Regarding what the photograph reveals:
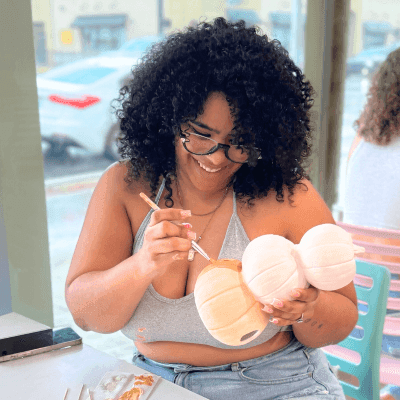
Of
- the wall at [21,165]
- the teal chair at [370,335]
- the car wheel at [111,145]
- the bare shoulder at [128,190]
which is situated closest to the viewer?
the bare shoulder at [128,190]

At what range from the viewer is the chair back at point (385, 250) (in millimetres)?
1907

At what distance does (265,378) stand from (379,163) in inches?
51.4

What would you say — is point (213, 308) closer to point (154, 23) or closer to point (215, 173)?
point (215, 173)

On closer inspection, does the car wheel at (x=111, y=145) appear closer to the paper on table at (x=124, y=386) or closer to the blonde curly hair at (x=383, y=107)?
the blonde curly hair at (x=383, y=107)

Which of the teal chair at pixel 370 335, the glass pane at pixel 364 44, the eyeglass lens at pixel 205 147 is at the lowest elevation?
the teal chair at pixel 370 335

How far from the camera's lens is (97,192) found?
1.42 m

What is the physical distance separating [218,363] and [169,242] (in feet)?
1.69

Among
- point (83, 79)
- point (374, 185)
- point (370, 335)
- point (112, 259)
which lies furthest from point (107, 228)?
point (374, 185)

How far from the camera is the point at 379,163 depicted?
7.38ft

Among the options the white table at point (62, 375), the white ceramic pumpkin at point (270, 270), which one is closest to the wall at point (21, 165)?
the white table at point (62, 375)

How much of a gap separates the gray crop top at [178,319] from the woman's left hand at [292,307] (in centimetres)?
33

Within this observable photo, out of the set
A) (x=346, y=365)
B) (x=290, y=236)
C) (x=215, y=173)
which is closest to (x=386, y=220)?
(x=346, y=365)

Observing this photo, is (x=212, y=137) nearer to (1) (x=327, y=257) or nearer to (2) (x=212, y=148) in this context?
(2) (x=212, y=148)

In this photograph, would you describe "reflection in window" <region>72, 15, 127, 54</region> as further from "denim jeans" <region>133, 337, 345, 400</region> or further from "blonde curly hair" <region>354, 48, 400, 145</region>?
"denim jeans" <region>133, 337, 345, 400</region>
